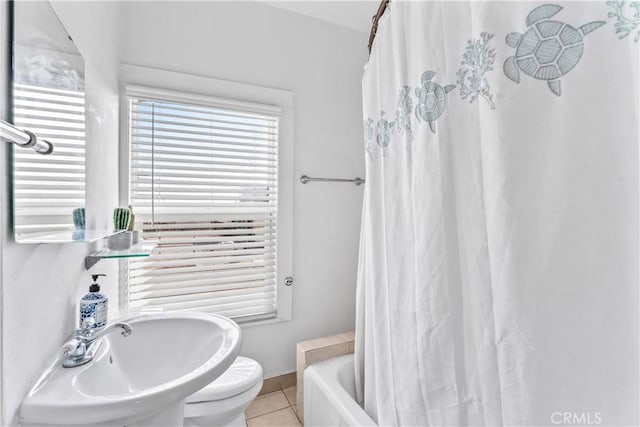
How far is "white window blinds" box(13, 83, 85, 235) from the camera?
649 millimetres

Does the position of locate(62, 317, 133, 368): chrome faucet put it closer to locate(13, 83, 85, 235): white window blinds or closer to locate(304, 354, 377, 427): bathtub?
locate(13, 83, 85, 235): white window blinds

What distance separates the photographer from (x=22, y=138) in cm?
59

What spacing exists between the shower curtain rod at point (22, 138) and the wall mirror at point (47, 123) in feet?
0.08

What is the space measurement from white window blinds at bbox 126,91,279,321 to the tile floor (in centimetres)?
51

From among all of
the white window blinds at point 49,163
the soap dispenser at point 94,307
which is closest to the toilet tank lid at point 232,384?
the soap dispenser at point 94,307

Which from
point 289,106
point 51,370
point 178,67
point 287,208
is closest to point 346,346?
point 287,208

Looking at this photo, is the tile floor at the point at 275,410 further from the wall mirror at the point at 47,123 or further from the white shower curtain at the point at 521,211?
the wall mirror at the point at 47,123

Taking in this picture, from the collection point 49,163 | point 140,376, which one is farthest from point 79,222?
point 140,376

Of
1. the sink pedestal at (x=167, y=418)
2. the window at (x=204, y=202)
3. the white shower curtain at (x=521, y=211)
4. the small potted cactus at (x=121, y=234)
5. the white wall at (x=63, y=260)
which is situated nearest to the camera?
the white shower curtain at (x=521, y=211)

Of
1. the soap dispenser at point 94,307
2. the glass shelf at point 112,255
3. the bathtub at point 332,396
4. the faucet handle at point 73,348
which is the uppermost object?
the glass shelf at point 112,255

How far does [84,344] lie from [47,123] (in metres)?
0.61

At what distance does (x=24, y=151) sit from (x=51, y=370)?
21.7 inches

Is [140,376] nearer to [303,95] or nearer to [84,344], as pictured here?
[84,344]

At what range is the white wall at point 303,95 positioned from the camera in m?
1.73
